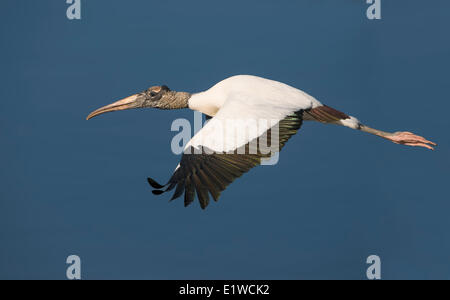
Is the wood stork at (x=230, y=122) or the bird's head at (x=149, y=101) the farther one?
the bird's head at (x=149, y=101)

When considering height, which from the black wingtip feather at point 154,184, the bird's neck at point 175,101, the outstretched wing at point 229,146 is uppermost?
the bird's neck at point 175,101

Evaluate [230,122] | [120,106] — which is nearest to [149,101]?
[120,106]

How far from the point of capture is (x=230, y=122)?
6051 millimetres

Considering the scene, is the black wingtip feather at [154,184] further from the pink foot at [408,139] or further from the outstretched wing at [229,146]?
the pink foot at [408,139]

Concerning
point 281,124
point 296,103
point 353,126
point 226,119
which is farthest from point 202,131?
point 353,126

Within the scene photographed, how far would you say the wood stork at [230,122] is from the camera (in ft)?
18.3

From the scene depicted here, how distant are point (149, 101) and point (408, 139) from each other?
2.51 metres

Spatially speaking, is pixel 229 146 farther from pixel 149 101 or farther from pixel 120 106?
pixel 120 106

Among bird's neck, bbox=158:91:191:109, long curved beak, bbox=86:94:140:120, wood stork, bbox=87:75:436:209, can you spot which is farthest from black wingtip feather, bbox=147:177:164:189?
long curved beak, bbox=86:94:140:120

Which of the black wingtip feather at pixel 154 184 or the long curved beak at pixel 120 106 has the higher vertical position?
the long curved beak at pixel 120 106

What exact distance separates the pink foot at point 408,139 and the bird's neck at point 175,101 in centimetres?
194

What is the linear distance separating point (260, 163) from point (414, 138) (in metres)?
2.30

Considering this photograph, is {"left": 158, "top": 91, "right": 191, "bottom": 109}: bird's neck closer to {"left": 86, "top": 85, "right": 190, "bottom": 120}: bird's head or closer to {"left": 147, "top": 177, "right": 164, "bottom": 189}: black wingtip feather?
{"left": 86, "top": 85, "right": 190, "bottom": 120}: bird's head

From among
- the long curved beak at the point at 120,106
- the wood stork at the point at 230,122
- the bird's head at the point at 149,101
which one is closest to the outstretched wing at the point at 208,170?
Answer: the wood stork at the point at 230,122
